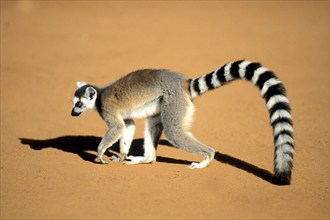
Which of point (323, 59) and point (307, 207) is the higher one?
point (323, 59)

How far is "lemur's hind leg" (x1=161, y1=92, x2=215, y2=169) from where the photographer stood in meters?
6.84

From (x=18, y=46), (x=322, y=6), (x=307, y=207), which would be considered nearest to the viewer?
(x=307, y=207)

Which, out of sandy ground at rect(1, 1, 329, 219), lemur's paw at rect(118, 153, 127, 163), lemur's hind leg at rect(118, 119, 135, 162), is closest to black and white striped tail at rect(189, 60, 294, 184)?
sandy ground at rect(1, 1, 329, 219)

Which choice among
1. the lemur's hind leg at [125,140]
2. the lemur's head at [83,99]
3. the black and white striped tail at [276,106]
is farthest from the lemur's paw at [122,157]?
the black and white striped tail at [276,106]

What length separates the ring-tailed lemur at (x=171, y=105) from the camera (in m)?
6.21

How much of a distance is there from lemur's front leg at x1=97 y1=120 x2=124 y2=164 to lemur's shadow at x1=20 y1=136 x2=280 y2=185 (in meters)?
0.40

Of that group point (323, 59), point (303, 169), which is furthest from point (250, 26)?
point (303, 169)

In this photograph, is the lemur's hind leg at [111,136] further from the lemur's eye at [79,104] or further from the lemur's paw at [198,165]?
the lemur's paw at [198,165]

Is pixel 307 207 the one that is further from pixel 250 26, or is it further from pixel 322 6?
pixel 322 6

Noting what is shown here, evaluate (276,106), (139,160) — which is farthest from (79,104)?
(276,106)

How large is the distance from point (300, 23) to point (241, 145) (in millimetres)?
11466

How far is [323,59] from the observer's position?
14.2 metres

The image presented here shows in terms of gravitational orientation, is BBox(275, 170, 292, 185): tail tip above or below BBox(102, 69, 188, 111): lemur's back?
below

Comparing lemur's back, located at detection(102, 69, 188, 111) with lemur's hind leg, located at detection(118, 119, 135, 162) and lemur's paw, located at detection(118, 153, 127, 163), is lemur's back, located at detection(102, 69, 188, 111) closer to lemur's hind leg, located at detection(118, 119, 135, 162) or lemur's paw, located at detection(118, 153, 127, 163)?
lemur's hind leg, located at detection(118, 119, 135, 162)
